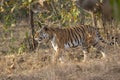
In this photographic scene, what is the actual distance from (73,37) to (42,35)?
2.23 ft

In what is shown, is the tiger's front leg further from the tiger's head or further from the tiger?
the tiger's head

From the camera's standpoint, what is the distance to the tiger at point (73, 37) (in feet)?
25.0

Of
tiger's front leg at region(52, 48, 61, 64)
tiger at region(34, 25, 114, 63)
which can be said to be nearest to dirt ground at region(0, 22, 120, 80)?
tiger's front leg at region(52, 48, 61, 64)

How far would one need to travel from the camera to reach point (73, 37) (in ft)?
25.6

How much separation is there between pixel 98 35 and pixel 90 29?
233 mm

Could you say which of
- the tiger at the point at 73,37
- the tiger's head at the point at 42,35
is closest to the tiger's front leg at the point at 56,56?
the tiger at the point at 73,37

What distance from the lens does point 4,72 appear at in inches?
239

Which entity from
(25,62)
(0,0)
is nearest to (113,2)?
(0,0)

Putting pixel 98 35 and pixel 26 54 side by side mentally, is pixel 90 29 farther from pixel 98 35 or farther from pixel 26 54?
pixel 26 54

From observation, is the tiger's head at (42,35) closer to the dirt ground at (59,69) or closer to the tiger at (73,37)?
the tiger at (73,37)

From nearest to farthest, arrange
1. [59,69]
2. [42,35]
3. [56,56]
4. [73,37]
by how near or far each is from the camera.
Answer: [59,69] < [56,56] < [42,35] < [73,37]

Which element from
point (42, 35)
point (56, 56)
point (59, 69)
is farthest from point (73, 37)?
point (59, 69)

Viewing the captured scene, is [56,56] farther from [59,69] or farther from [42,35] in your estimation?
[59,69]

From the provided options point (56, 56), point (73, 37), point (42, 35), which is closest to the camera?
point (56, 56)
